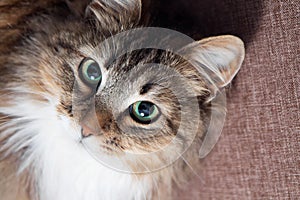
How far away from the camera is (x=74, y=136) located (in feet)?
3.31

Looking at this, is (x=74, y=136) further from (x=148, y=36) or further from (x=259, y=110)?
(x=259, y=110)

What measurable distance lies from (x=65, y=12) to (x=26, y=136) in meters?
0.34

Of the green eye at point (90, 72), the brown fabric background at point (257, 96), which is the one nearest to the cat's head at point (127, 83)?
the green eye at point (90, 72)

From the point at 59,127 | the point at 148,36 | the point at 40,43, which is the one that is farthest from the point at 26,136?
the point at 148,36

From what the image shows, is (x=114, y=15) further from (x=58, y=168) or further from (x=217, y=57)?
(x=58, y=168)

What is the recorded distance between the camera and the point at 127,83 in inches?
37.5

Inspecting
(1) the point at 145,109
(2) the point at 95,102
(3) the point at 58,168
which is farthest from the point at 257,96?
(3) the point at 58,168

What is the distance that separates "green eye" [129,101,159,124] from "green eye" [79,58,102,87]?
11cm

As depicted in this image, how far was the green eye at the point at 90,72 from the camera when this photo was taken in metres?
0.99

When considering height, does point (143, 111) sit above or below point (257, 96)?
below

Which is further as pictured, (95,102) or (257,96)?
(257,96)

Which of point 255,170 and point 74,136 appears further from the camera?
point 255,170

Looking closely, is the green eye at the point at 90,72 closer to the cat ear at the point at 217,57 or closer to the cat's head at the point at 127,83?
the cat's head at the point at 127,83

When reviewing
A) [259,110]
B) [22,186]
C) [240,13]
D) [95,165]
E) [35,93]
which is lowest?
[22,186]
